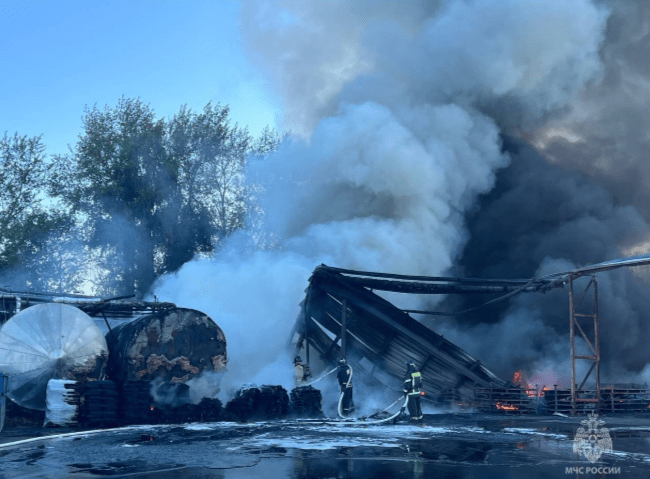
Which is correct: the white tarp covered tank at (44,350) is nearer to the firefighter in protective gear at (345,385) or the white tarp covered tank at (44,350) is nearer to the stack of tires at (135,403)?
the stack of tires at (135,403)

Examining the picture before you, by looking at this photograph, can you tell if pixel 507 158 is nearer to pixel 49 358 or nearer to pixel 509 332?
pixel 509 332

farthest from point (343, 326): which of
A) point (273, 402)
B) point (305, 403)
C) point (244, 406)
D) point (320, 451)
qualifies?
point (320, 451)

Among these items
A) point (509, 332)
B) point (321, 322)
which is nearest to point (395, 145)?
point (321, 322)

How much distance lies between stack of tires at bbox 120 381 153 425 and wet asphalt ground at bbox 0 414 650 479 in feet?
2.49

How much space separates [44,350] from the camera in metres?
18.6

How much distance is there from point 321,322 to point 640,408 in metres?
11.0

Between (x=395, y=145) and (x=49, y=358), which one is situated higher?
(x=395, y=145)

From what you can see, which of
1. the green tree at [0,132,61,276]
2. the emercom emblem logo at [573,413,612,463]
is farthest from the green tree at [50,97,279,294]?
the emercom emblem logo at [573,413,612,463]

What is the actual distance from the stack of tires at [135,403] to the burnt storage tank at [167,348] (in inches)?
44.9

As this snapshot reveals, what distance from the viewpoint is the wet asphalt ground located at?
1017 cm

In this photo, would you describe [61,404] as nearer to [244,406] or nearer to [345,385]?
[244,406]

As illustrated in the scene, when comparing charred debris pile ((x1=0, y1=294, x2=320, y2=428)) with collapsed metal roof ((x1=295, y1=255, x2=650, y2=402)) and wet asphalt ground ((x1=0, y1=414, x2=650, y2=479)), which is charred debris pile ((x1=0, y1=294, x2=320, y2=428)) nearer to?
wet asphalt ground ((x1=0, y1=414, x2=650, y2=479))

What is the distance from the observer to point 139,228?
40.4 meters

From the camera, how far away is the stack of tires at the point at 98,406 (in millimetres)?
17484
